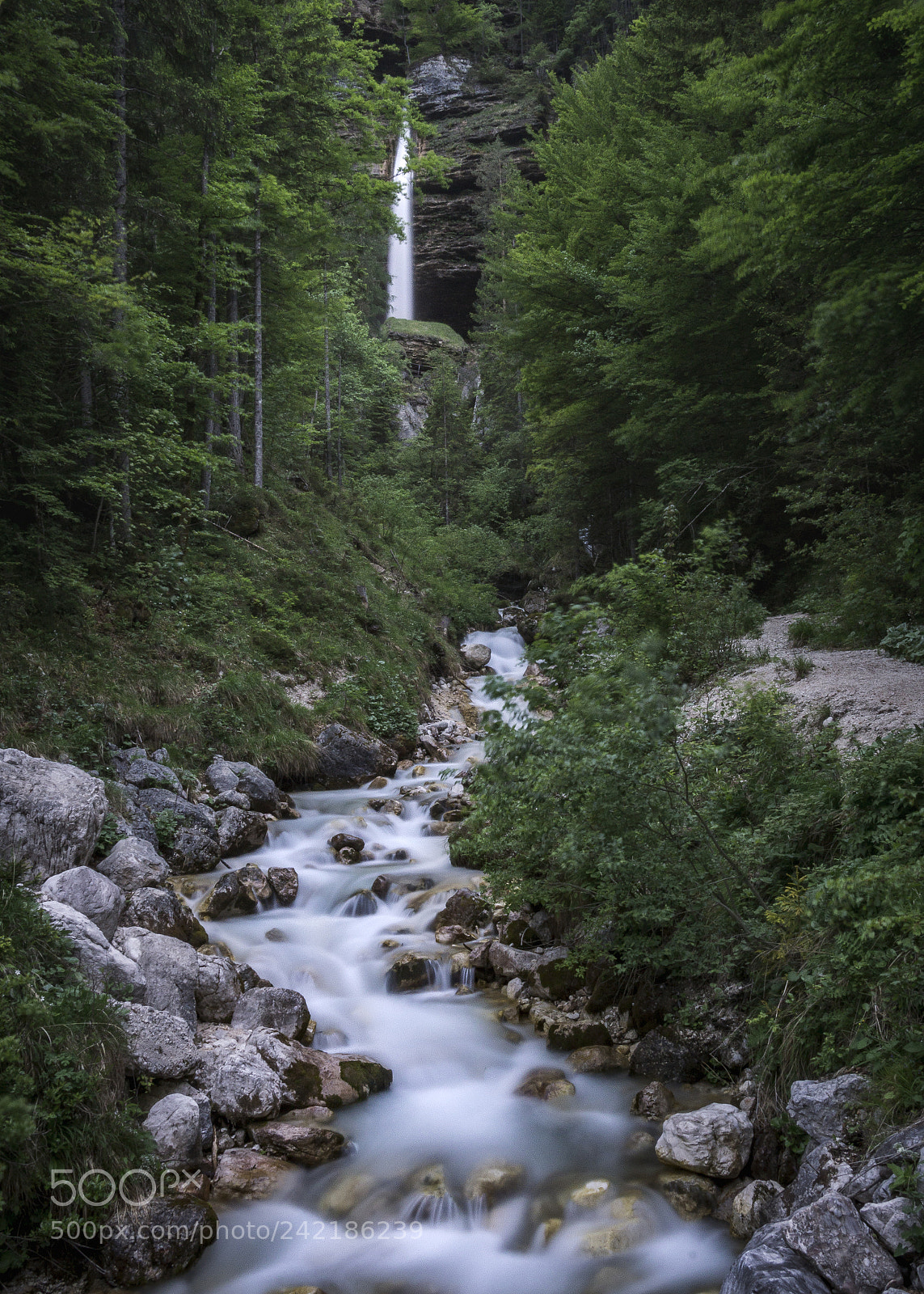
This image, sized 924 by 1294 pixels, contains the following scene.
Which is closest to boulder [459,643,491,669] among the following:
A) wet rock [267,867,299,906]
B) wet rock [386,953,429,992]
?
wet rock [267,867,299,906]

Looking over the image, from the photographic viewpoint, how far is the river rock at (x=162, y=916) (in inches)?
237

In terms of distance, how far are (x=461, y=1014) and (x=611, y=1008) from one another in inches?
50.8

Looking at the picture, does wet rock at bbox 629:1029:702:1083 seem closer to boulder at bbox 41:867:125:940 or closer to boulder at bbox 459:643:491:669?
boulder at bbox 41:867:125:940

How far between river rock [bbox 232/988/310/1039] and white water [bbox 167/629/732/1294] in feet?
1.24

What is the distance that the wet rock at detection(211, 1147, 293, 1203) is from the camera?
4379 millimetres

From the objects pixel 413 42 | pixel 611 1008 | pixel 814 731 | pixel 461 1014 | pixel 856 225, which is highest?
pixel 413 42

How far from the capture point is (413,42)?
5228 cm

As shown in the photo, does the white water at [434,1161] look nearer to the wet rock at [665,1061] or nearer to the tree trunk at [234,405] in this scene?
the wet rock at [665,1061]

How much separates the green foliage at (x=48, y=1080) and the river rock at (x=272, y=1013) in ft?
4.68

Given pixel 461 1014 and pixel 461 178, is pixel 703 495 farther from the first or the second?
pixel 461 178

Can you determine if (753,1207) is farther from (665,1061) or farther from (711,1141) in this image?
(665,1061)

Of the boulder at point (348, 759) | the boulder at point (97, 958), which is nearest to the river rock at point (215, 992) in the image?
the boulder at point (97, 958)

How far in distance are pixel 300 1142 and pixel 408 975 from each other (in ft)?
7.26

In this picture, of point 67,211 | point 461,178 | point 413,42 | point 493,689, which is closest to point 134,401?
point 67,211
